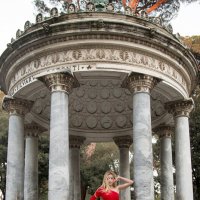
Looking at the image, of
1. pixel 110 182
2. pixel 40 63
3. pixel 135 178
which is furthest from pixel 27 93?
pixel 110 182

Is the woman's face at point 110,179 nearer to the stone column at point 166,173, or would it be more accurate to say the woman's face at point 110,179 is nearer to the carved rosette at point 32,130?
the stone column at point 166,173

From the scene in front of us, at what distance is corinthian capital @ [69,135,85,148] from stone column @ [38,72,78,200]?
39.7 feet

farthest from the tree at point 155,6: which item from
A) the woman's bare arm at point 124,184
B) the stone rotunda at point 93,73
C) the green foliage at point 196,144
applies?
the woman's bare arm at point 124,184

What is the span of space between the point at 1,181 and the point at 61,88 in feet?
112

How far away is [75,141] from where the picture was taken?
1436 inches

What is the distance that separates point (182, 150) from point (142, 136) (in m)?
5.51

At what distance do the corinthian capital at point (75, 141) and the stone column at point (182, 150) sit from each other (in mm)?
10139

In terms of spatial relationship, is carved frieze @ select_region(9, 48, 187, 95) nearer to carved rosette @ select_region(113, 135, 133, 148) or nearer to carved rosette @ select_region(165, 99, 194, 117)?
carved rosette @ select_region(165, 99, 194, 117)

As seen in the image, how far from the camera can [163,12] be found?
5050 centimetres

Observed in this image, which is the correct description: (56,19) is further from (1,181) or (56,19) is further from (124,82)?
(1,181)

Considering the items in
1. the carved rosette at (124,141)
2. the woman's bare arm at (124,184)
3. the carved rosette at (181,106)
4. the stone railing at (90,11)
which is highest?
the stone railing at (90,11)

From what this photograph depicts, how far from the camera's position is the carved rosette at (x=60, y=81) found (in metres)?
24.3

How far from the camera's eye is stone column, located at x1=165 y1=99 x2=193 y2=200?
→ 2752cm

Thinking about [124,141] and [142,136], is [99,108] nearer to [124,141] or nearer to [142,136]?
[124,141]
